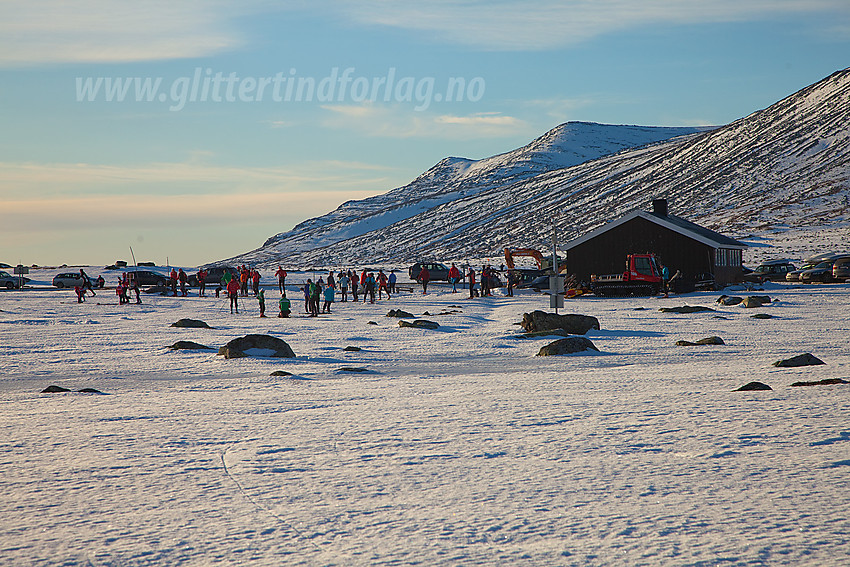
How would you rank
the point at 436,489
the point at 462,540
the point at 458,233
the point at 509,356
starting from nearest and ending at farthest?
the point at 462,540 → the point at 436,489 → the point at 509,356 → the point at 458,233

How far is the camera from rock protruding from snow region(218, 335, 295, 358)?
16.7 meters

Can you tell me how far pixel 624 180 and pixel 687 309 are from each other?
137 m

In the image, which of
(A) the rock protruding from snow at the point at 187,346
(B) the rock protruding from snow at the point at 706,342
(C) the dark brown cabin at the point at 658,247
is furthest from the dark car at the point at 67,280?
(B) the rock protruding from snow at the point at 706,342

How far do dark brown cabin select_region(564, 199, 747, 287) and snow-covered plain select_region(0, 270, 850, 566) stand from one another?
2847cm

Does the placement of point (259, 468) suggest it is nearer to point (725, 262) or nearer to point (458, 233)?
point (725, 262)

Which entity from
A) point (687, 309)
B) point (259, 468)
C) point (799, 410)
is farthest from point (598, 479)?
point (687, 309)

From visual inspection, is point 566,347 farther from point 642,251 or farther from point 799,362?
point 642,251

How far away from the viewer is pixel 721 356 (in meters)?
15.5

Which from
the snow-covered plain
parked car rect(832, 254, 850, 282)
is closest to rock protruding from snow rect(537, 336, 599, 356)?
the snow-covered plain

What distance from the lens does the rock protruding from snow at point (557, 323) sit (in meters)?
21.3

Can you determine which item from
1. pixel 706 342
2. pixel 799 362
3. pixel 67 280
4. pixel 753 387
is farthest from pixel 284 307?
pixel 67 280

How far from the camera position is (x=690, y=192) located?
13438 centimetres

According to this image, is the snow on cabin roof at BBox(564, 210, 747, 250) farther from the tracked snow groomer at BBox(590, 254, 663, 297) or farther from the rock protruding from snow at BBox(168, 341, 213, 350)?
the rock protruding from snow at BBox(168, 341, 213, 350)

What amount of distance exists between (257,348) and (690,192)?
129 metres
